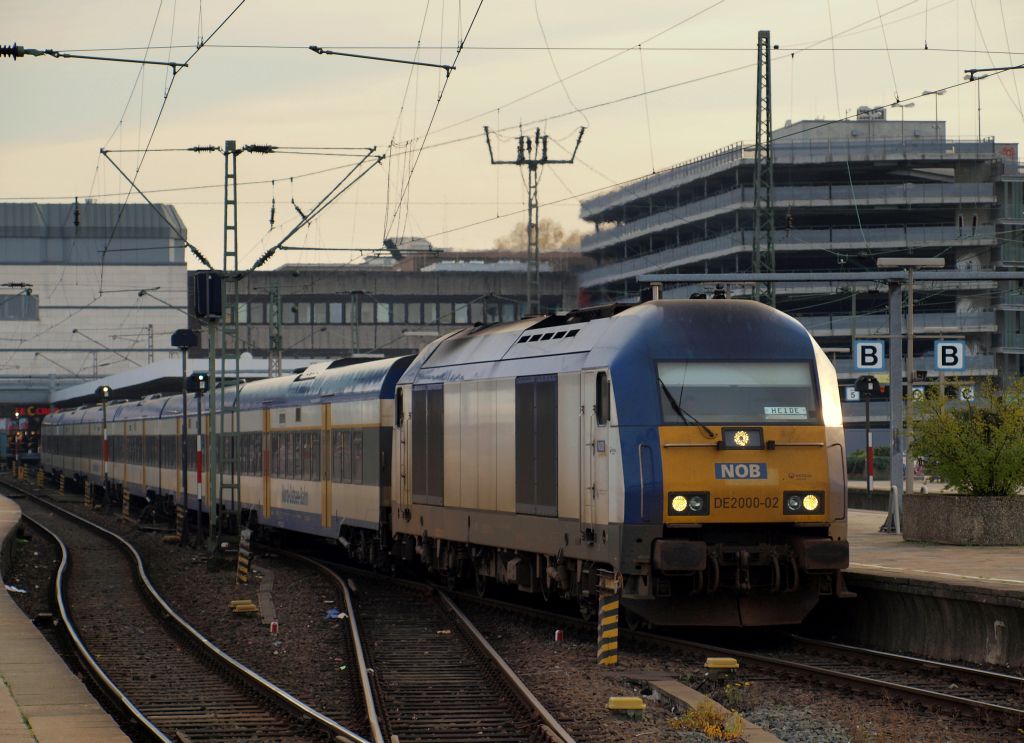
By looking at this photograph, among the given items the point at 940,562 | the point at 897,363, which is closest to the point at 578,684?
the point at 940,562

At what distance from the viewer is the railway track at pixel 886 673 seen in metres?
13.0

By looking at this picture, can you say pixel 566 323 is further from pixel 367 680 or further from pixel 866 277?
pixel 866 277

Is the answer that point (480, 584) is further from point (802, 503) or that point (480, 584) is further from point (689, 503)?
point (802, 503)

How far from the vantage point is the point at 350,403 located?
2789 centimetres

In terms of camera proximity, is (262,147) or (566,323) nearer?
(566,323)

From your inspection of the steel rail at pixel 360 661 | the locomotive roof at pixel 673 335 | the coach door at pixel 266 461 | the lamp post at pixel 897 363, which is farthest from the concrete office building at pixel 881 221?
the locomotive roof at pixel 673 335

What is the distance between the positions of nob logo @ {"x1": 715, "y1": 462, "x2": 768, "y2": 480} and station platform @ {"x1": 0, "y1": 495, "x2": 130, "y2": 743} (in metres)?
6.56

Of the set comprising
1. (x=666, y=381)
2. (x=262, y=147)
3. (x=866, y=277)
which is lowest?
(x=666, y=381)

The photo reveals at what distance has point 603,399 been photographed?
16641 millimetres

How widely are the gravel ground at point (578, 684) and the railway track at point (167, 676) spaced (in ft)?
1.26

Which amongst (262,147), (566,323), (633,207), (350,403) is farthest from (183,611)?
(633,207)

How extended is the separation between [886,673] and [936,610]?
173 cm

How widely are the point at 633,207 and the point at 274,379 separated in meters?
76.8

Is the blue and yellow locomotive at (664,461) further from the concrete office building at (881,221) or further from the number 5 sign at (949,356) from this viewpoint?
the concrete office building at (881,221)
